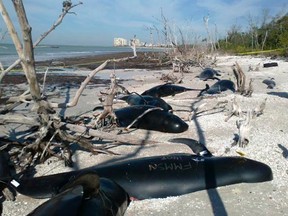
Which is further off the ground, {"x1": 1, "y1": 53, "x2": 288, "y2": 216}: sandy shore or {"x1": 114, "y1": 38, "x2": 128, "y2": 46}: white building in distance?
{"x1": 1, "y1": 53, "x2": 288, "y2": 216}: sandy shore

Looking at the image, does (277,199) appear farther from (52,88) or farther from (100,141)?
(52,88)

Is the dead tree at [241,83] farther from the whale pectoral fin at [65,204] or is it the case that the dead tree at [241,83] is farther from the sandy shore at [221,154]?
the whale pectoral fin at [65,204]

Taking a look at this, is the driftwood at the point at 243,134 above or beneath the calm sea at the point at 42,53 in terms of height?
above

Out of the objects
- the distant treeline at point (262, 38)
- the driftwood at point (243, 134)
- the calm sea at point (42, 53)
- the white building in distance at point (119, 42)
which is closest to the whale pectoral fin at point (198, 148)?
the driftwood at point (243, 134)

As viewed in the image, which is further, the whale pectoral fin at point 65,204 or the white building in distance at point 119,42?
the white building in distance at point 119,42

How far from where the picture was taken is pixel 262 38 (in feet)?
173

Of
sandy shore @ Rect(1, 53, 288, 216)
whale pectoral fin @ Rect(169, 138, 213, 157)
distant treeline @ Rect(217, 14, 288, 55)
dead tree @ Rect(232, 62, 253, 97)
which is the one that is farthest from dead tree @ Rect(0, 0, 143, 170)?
distant treeline @ Rect(217, 14, 288, 55)

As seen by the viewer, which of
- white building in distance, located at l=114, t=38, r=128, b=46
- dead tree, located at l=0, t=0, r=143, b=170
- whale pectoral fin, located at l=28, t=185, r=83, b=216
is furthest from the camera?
white building in distance, located at l=114, t=38, r=128, b=46

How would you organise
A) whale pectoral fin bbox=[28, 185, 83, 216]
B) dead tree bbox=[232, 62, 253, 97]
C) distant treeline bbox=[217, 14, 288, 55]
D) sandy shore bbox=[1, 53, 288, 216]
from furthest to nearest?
distant treeline bbox=[217, 14, 288, 55] < dead tree bbox=[232, 62, 253, 97] < sandy shore bbox=[1, 53, 288, 216] < whale pectoral fin bbox=[28, 185, 83, 216]

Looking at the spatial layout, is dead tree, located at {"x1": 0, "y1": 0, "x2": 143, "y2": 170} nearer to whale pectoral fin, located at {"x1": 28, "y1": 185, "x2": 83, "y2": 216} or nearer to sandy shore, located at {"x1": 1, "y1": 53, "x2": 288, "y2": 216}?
sandy shore, located at {"x1": 1, "y1": 53, "x2": 288, "y2": 216}

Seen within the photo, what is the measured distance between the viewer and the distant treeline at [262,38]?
45688mm

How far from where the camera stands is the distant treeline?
1799 inches

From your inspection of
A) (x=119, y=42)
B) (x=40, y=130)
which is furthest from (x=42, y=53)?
(x=119, y=42)

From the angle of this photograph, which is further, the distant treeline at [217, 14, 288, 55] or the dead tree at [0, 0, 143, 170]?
the distant treeline at [217, 14, 288, 55]
